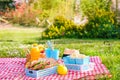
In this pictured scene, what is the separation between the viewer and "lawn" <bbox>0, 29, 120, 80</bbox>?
246 inches

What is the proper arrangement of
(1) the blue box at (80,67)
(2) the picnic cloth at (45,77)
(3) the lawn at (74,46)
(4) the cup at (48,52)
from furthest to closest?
(3) the lawn at (74,46)
(4) the cup at (48,52)
(1) the blue box at (80,67)
(2) the picnic cloth at (45,77)

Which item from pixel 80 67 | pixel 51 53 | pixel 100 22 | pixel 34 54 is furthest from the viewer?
pixel 100 22

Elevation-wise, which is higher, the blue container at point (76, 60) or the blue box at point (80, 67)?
the blue container at point (76, 60)

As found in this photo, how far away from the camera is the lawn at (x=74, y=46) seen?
624 cm

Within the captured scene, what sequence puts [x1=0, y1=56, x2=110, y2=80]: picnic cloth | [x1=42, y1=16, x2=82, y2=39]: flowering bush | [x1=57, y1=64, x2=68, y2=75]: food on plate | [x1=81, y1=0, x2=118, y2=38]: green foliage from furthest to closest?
[x1=42, y1=16, x2=82, y2=39]: flowering bush < [x1=81, y1=0, x2=118, y2=38]: green foliage < [x1=57, y1=64, x2=68, y2=75]: food on plate < [x1=0, y1=56, x2=110, y2=80]: picnic cloth

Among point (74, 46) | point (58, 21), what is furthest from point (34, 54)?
point (58, 21)

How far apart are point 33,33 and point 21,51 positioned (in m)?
Answer: 4.07

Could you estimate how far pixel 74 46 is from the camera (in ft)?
29.3

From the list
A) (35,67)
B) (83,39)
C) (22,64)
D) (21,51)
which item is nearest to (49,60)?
(35,67)

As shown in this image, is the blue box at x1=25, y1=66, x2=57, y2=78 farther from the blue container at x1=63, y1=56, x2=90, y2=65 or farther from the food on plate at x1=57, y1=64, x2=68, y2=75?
the blue container at x1=63, y1=56, x2=90, y2=65

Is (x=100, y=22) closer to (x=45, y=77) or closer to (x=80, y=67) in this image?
(x=80, y=67)

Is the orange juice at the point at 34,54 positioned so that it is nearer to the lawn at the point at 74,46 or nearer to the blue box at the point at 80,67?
the blue box at the point at 80,67

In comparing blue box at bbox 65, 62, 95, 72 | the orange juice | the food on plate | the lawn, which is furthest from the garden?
the food on plate

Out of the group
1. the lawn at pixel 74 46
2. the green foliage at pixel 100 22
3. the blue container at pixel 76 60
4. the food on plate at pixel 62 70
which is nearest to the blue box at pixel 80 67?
the blue container at pixel 76 60
